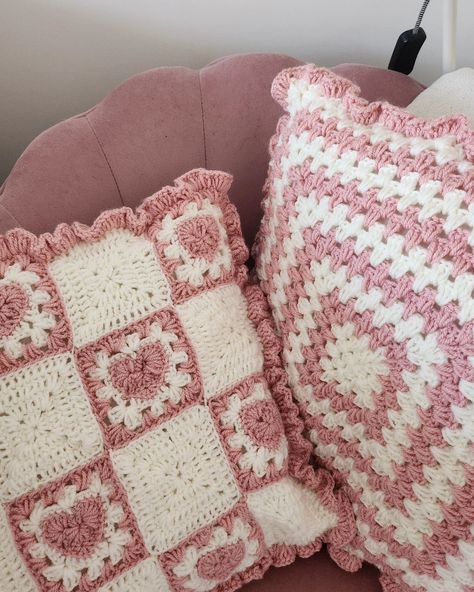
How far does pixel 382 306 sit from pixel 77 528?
0.41 m

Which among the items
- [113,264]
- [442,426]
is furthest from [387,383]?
[113,264]

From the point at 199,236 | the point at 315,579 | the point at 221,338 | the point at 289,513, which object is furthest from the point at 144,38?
the point at 315,579

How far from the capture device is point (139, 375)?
68 cm

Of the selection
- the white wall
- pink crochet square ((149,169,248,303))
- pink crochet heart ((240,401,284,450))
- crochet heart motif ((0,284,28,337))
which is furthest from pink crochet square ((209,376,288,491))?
the white wall

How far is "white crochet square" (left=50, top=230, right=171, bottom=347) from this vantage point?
67cm

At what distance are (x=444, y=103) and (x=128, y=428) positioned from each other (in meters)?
0.59

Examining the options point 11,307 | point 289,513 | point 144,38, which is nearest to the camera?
point 11,307

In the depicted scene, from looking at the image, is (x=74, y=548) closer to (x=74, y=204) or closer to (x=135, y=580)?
(x=135, y=580)

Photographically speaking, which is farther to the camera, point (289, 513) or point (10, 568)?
point (289, 513)

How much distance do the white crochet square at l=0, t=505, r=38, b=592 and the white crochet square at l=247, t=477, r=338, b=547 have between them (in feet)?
0.85

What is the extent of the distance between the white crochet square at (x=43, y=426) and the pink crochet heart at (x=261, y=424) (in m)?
0.17

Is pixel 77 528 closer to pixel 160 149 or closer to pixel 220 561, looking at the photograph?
pixel 220 561

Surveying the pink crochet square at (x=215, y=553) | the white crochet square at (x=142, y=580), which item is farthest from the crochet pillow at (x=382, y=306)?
the white crochet square at (x=142, y=580)

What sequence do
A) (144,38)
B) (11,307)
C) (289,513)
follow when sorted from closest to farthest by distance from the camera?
(11,307), (289,513), (144,38)
